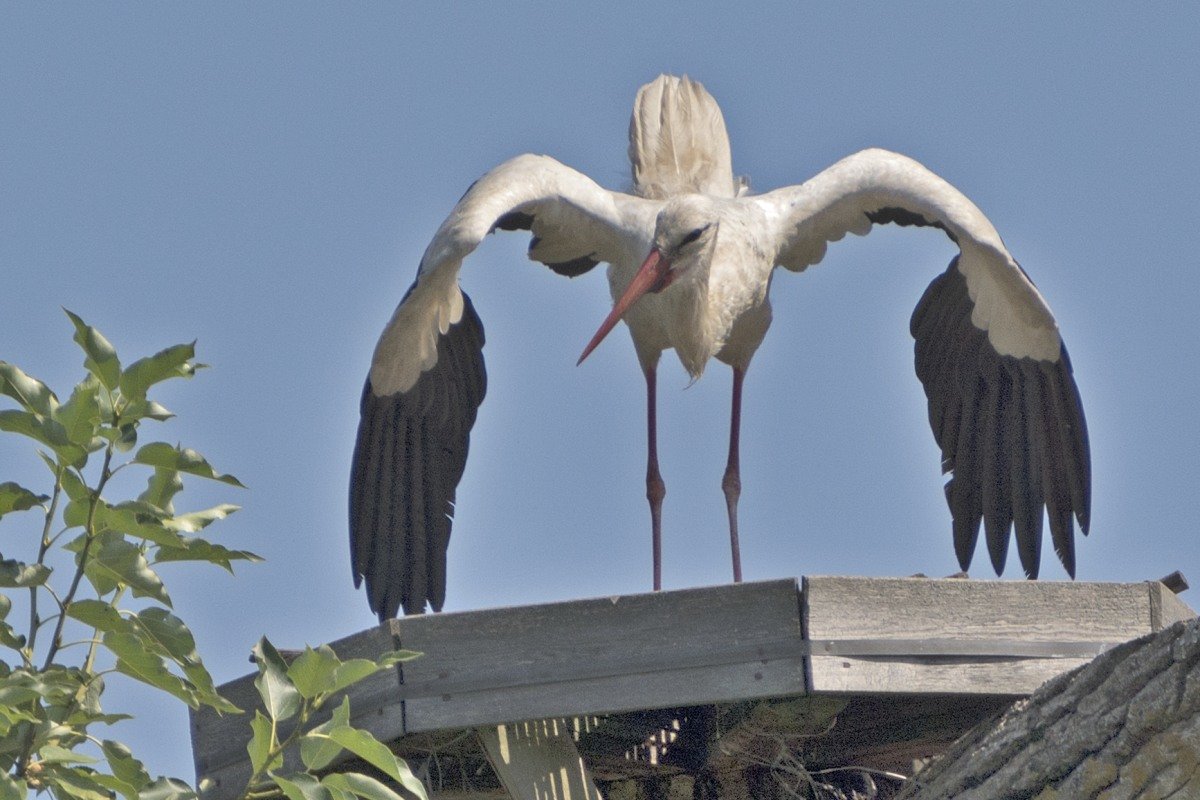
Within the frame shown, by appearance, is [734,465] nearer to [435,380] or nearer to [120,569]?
[435,380]

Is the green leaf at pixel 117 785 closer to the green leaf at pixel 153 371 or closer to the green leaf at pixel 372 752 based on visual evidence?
the green leaf at pixel 372 752

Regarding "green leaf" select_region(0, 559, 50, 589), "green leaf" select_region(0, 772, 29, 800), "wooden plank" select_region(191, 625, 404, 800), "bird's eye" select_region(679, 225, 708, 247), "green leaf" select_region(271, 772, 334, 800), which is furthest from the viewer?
"bird's eye" select_region(679, 225, 708, 247)

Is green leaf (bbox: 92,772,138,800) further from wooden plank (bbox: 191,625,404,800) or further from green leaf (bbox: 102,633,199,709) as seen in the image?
wooden plank (bbox: 191,625,404,800)

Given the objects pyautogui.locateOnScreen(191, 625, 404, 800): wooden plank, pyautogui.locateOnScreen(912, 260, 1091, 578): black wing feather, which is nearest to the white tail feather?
pyautogui.locateOnScreen(912, 260, 1091, 578): black wing feather

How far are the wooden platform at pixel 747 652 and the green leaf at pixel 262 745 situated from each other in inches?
55.0

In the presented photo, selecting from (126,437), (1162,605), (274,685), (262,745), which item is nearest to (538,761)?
(1162,605)

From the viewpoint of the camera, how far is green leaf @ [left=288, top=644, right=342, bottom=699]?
2529 millimetres

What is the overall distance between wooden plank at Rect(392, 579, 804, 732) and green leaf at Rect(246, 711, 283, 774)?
1.39 metres

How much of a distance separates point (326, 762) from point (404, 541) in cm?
302

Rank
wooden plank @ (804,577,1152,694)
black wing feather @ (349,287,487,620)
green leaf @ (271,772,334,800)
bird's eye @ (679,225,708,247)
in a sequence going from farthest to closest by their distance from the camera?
1. bird's eye @ (679,225,708,247)
2. black wing feather @ (349,287,487,620)
3. wooden plank @ (804,577,1152,694)
4. green leaf @ (271,772,334,800)

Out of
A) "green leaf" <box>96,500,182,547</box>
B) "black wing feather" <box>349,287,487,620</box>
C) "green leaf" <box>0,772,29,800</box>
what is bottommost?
"green leaf" <box>0,772,29,800</box>

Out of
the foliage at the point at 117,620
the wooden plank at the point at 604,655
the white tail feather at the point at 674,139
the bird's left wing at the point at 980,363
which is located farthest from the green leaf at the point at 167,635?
the white tail feather at the point at 674,139

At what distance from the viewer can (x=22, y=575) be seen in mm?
2488

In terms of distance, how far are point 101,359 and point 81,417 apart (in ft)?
0.25
